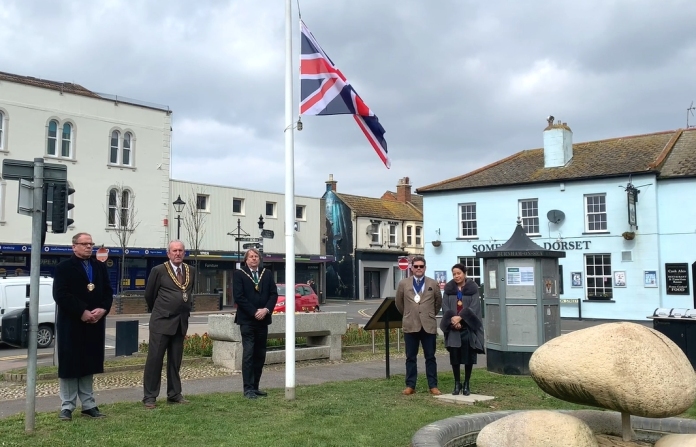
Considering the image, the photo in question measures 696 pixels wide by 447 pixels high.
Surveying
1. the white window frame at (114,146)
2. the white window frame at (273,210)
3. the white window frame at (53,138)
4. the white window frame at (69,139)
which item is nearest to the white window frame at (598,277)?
the white window frame at (273,210)

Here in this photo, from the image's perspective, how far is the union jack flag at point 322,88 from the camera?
9328 mm

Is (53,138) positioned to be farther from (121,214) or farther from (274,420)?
(274,420)

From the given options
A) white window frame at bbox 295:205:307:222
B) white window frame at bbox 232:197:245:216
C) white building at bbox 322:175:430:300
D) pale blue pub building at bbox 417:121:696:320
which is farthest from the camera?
white building at bbox 322:175:430:300

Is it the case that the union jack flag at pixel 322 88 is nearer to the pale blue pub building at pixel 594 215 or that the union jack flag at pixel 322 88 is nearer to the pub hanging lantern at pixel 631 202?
the pale blue pub building at pixel 594 215

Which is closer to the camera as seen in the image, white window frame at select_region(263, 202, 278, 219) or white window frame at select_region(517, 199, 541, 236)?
white window frame at select_region(517, 199, 541, 236)

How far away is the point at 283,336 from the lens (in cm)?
1319

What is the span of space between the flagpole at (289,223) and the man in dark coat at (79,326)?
7.45ft

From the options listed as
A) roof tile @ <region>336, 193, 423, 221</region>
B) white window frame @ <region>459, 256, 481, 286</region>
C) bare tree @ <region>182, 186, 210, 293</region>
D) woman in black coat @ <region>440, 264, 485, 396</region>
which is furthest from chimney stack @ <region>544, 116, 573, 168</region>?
woman in black coat @ <region>440, 264, 485, 396</region>

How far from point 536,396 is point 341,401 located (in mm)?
2847

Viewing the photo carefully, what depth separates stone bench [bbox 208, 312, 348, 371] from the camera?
12.7 meters

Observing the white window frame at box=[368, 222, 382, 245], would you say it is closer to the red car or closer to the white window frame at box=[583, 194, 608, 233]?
the red car

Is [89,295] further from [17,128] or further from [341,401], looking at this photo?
[17,128]

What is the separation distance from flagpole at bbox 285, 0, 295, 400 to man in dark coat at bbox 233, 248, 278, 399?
0.77 feet

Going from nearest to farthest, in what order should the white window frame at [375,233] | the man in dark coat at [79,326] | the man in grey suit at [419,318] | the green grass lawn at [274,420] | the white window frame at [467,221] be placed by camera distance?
the green grass lawn at [274,420]
the man in dark coat at [79,326]
the man in grey suit at [419,318]
the white window frame at [467,221]
the white window frame at [375,233]
